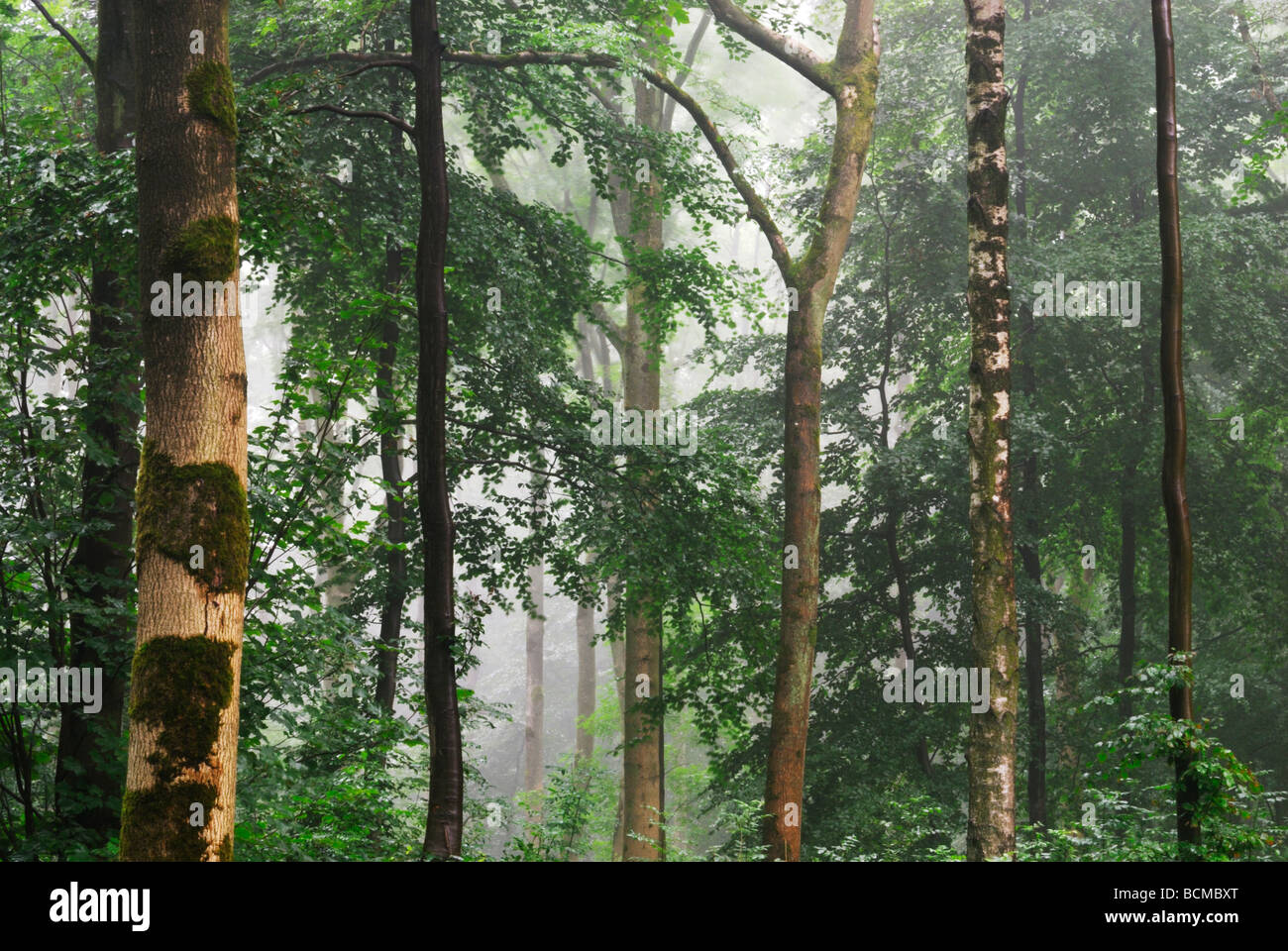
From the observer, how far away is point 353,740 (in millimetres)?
9016

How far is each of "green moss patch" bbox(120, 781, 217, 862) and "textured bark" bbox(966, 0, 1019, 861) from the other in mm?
5397

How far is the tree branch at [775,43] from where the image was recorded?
11734 mm

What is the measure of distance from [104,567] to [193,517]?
10.8 feet

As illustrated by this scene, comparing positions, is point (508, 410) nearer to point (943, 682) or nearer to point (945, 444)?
point (945, 444)

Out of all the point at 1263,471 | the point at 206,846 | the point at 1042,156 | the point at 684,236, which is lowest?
the point at 206,846

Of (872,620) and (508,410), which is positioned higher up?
(508,410)

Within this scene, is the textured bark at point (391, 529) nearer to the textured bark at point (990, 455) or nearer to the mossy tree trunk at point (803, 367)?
the mossy tree trunk at point (803, 367)

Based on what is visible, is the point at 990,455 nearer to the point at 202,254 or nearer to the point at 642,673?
the point at 202,254

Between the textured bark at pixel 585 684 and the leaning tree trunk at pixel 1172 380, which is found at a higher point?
the leaning tree trunk at pixel 1172 380

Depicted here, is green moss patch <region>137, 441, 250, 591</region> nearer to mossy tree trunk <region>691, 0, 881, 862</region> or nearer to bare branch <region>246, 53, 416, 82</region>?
bare branch <region>246, 53, 416, 82</region>

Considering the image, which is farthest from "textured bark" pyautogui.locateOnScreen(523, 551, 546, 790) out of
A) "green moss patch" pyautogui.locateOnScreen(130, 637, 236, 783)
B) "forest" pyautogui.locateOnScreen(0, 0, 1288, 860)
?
"green moss patch" pyautogui.locateOnScreen(130, 637, 236, 783)

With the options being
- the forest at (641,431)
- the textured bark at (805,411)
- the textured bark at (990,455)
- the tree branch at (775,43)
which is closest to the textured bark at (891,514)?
the forest at (641,431)
